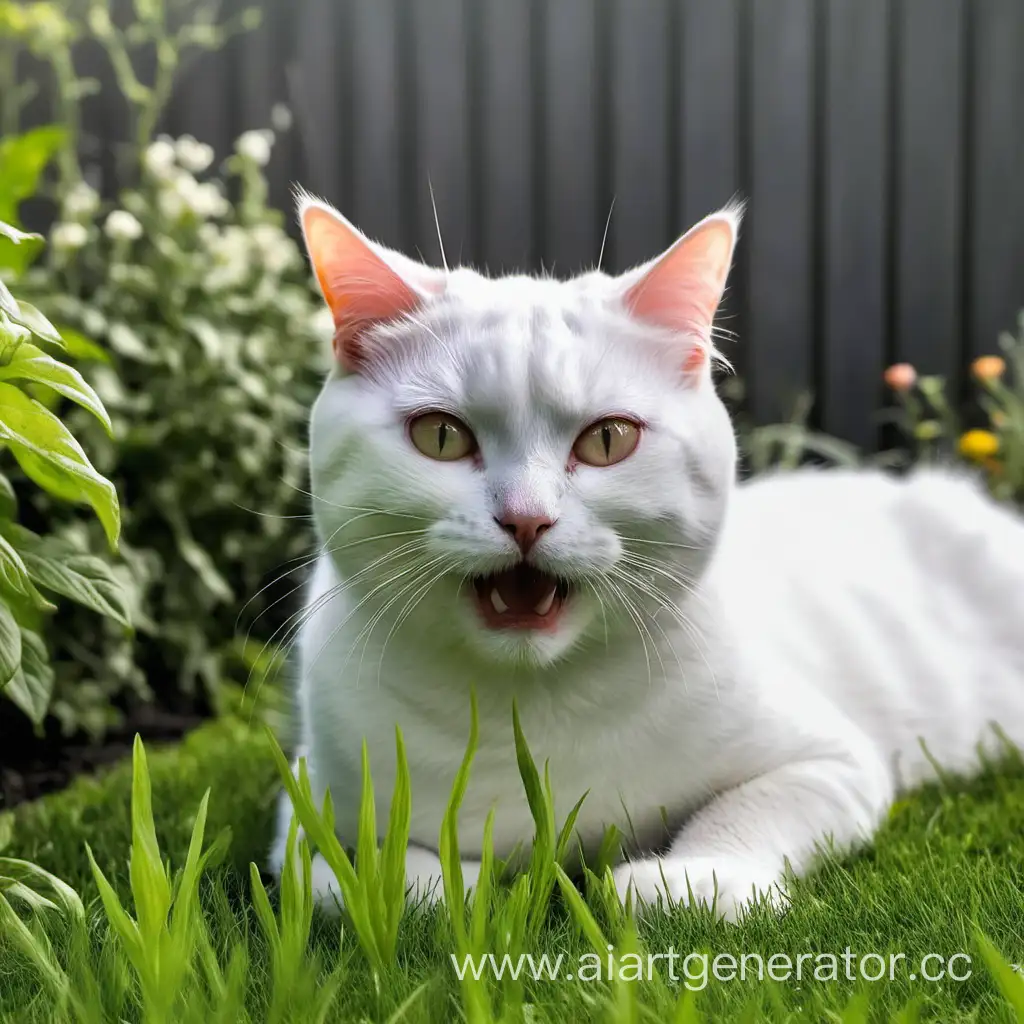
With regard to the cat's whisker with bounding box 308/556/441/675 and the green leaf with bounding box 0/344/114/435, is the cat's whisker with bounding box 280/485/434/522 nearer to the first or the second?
the cat's whisker with bounding box 308/556/441/675

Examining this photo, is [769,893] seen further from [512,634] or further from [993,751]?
[993,751]

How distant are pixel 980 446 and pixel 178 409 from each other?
2098mm

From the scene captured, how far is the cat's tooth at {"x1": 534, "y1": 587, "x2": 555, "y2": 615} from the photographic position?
1.28m

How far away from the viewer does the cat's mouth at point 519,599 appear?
1.28 meters

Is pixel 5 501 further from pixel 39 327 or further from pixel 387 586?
pixel 387 586

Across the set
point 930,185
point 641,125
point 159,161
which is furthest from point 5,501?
point 930,185

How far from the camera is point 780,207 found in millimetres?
3744

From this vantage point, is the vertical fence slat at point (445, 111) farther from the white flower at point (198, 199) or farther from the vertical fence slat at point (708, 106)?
the white flower at point (198, 199)

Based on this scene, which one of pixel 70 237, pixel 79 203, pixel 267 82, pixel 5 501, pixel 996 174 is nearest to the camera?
pixel 5 501

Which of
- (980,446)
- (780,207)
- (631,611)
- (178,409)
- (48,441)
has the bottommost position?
(980,446)

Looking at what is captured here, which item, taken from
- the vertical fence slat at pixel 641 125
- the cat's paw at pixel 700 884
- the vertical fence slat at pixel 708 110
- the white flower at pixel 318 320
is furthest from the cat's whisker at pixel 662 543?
the vertical fence slat at pixel 641 125

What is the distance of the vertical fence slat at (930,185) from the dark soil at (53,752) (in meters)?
2.54

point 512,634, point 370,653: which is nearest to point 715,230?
point 512,634

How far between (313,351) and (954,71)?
7.18 ft
